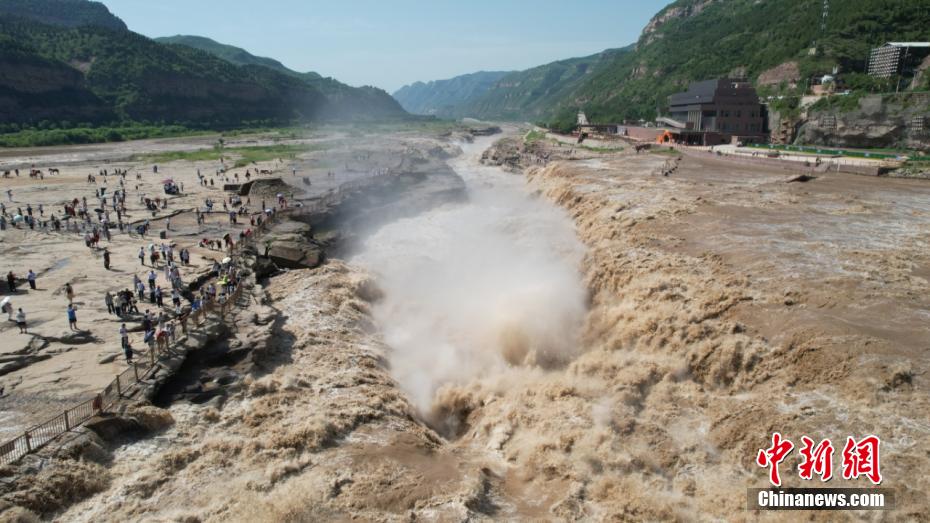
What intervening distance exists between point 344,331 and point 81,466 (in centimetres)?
1034

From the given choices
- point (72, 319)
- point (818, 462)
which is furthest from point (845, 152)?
point (72, 319)

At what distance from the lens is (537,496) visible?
42.3ft

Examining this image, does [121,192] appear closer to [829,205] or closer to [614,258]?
[614,258]

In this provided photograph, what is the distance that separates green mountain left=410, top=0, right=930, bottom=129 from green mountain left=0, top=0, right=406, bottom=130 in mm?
88442

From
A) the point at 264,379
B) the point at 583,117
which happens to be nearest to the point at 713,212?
the point at 264,379

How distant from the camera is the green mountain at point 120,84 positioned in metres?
101

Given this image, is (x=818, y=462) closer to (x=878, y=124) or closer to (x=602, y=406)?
(x=602, y=406)

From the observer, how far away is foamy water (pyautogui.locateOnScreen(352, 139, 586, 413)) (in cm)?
2003

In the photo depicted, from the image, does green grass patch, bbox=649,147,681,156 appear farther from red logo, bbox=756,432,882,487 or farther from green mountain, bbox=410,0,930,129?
red logo, bbox=756,432,882,487

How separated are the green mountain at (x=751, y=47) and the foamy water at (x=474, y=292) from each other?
49.6 m

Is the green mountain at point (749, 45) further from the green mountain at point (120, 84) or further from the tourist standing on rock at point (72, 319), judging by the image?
the green mountain at point (120, 84)

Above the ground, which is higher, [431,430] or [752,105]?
[752,105]

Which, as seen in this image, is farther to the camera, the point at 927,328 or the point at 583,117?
the point at 583,117

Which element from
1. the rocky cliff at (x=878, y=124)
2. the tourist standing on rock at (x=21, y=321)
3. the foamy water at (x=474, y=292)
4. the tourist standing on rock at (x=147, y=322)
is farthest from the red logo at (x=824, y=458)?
the rocky cliff at (x=878, y=124)
